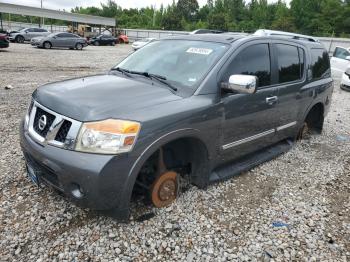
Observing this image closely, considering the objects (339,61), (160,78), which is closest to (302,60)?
(160,78)

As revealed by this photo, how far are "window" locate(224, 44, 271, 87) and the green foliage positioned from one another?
37.3m

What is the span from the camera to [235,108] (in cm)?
366

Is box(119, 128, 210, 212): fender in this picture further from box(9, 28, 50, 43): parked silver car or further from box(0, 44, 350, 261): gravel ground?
box(9, 28, 50, 43): parked silver car

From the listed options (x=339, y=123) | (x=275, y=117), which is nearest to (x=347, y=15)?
(x=339, y=123)

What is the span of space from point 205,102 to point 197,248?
1396mm

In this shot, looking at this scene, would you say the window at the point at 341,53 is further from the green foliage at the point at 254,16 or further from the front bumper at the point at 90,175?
the green foliage at the point at 254,16

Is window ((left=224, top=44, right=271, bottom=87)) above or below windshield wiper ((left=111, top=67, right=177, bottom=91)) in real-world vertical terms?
above

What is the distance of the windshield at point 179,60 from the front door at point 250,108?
10.3 inches

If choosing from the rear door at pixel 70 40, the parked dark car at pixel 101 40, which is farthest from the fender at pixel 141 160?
the parked dark car at pixel 101 40

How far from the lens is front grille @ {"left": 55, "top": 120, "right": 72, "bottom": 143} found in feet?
8.99

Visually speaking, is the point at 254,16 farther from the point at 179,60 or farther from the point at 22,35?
the point at 179,60

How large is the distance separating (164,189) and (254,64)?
188cm

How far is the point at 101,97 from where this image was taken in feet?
9.93

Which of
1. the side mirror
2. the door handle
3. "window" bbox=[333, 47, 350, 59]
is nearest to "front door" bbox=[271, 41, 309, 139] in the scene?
the door handle
